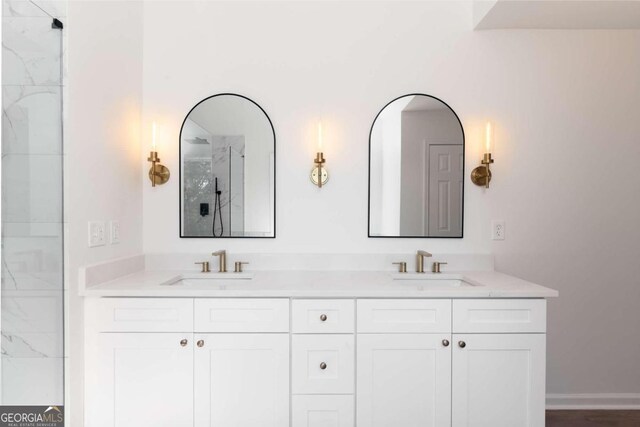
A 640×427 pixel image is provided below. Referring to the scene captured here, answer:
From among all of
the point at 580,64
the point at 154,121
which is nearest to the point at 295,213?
the point at 154,121

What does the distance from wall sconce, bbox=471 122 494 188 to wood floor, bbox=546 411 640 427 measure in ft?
4.55

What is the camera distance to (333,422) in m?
1.71

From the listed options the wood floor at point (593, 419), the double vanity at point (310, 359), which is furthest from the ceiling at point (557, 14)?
the wood floor at point (593, 419)

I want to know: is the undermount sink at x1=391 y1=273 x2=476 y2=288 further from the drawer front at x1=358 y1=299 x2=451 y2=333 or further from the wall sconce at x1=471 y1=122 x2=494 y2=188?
the wall sconce at x1=471 y1=122 x2=494 y2=188

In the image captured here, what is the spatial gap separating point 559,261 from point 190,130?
2.34 metres

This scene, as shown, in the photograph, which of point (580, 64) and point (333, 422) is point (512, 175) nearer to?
point (580, 64)

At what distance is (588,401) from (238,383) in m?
2.08

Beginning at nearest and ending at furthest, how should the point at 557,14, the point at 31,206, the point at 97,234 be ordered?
1. the point at 31,206
2. the point at 97,234
3. the point at 557,14

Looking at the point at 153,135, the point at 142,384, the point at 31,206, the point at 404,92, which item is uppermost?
the point at 404,92

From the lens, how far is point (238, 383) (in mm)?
1704

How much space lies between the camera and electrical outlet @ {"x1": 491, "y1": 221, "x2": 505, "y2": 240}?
2275mm

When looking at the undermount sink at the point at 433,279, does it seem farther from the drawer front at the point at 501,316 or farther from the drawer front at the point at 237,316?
the drawer front at the point at 237,316

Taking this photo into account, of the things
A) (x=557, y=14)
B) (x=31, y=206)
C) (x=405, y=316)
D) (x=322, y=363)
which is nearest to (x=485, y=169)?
(x=557, y=14)

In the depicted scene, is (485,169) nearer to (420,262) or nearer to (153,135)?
(420,262)
